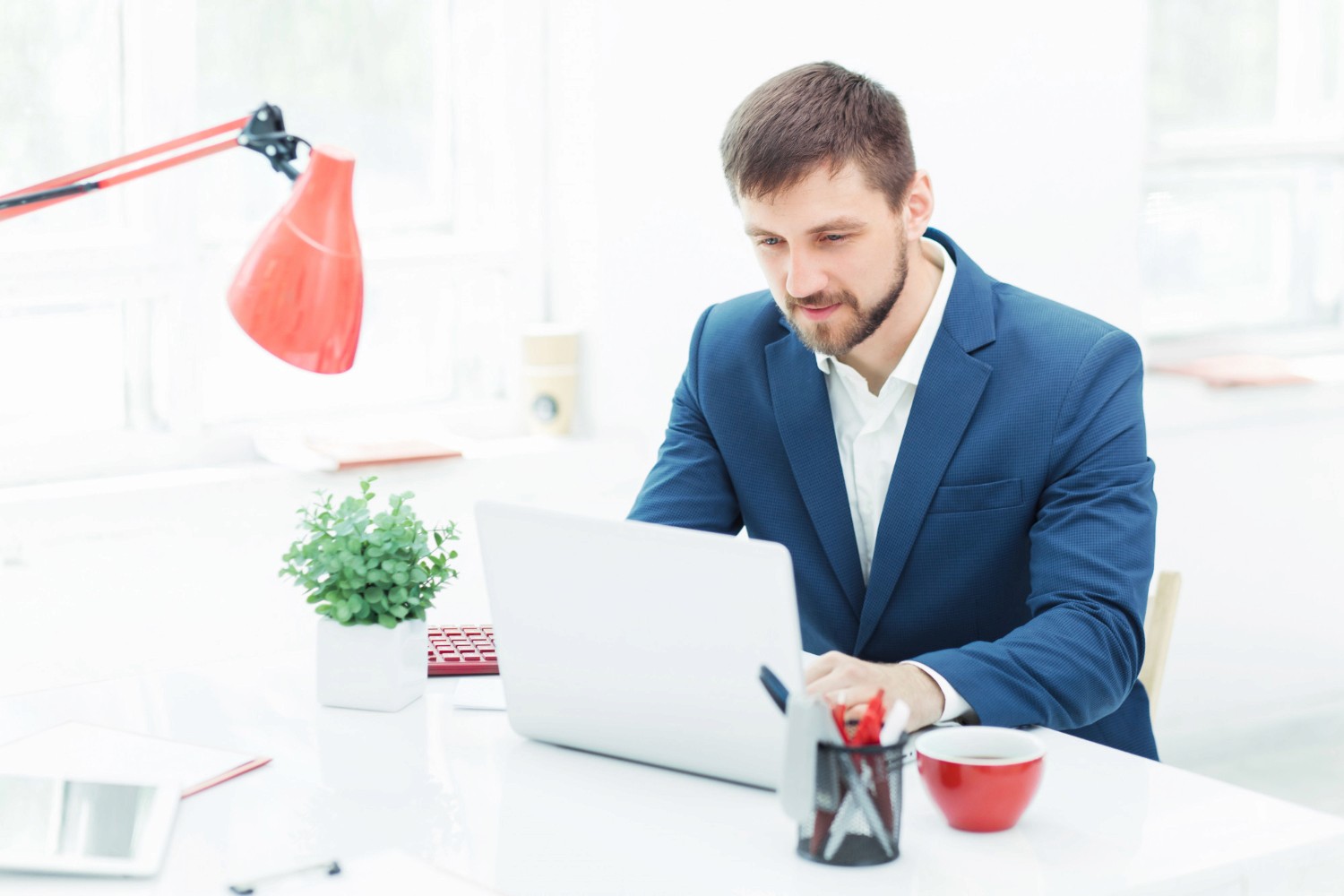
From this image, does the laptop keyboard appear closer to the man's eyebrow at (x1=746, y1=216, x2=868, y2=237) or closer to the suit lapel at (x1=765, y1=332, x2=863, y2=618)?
the suit lapel at (x1=765, y1=332, x2=863, y2=618)

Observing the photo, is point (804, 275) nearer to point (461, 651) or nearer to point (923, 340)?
point (923, 340)

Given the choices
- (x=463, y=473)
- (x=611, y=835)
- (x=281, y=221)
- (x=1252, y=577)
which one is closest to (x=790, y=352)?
(x=281, y=221)

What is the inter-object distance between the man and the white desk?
0.19 m

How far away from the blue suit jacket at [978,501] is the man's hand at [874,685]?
0.13 ft

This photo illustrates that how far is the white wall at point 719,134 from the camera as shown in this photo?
3.00 meters

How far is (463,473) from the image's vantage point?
2951mm

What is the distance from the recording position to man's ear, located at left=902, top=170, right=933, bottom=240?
6.35 ft

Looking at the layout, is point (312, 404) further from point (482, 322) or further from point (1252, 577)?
point (1252, 577)

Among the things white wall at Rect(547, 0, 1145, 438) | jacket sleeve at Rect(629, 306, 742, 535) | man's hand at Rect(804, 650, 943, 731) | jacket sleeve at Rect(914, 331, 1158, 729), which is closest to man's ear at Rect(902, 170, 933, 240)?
jacket sleeve at Rect(914, 331, 1158, 729)

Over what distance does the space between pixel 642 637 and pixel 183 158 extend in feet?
2.11

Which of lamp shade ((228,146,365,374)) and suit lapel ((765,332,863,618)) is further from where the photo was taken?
suit lapel ((765,332,863,618))

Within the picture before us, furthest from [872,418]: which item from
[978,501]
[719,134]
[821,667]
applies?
[719,134]

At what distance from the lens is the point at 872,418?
79.8 inches

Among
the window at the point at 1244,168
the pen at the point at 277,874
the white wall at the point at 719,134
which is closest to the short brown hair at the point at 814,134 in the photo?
the pen at the point at 277,874
